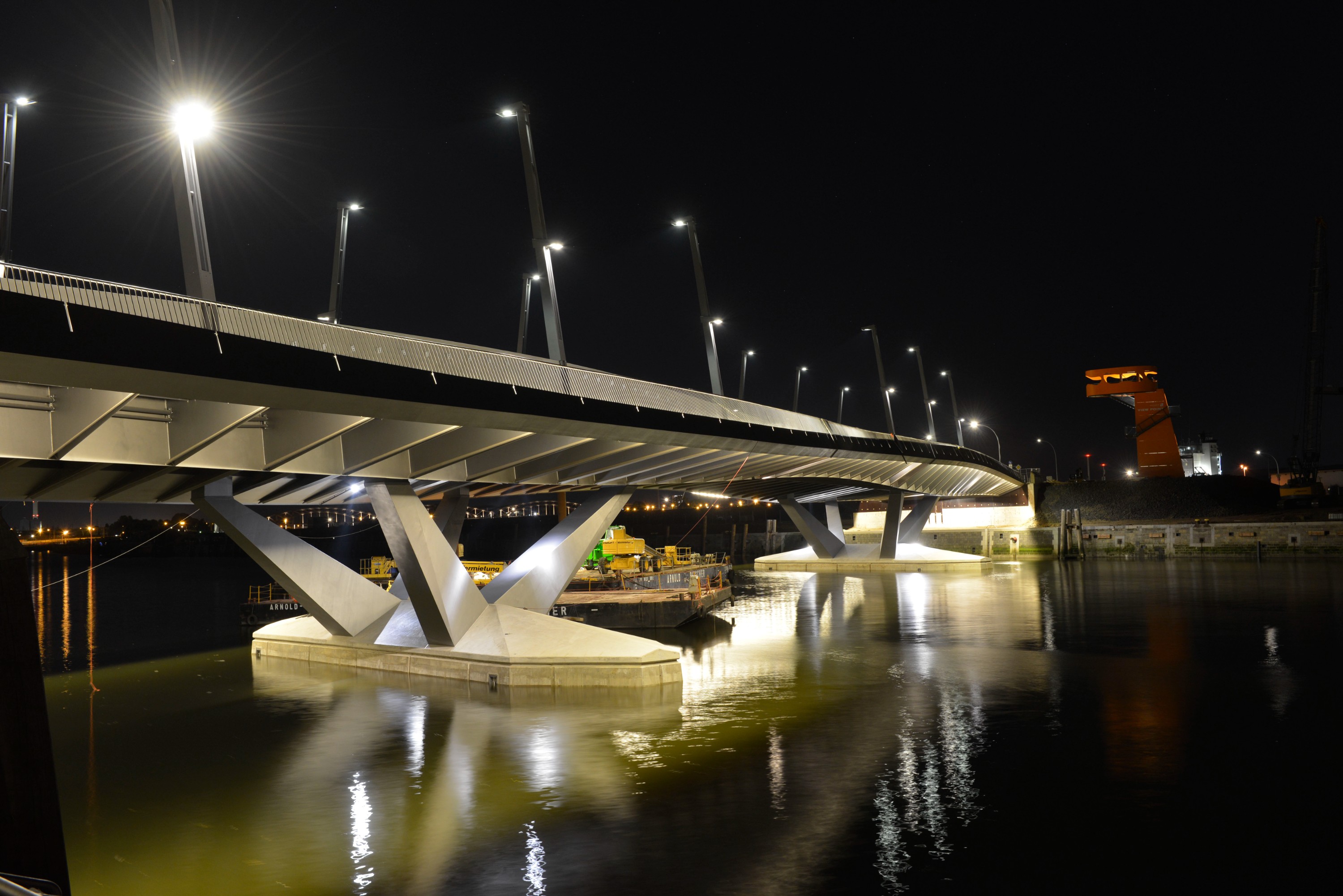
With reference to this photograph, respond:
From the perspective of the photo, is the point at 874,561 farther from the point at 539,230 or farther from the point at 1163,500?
the point at 539,230

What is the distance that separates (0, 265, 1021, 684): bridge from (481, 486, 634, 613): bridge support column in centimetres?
8

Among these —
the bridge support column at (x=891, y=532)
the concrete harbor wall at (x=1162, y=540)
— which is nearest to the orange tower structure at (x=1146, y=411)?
the concrete harbor wall at (x=1162, y=540)

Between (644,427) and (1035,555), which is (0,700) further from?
(1035,555)

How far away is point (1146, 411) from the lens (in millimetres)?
106000

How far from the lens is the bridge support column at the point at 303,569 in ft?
87.4

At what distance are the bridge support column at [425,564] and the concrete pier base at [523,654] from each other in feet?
2.15

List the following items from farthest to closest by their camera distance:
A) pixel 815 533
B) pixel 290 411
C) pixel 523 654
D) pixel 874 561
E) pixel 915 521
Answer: pixel 915 521
pixel 815 533
pixel 874 561
pixel 523 654
pixel 290 411

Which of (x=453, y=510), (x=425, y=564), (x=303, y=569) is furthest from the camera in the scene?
(x=453, y=510)

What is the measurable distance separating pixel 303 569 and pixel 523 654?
6.81 meters

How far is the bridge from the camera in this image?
46.3 ft

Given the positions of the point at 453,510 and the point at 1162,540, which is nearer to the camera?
the point at 453,510

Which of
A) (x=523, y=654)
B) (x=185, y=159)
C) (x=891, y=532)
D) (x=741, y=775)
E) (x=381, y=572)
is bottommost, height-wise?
(x=741, y=775)

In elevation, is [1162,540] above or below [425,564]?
below

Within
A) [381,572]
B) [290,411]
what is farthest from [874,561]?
[290,411]
